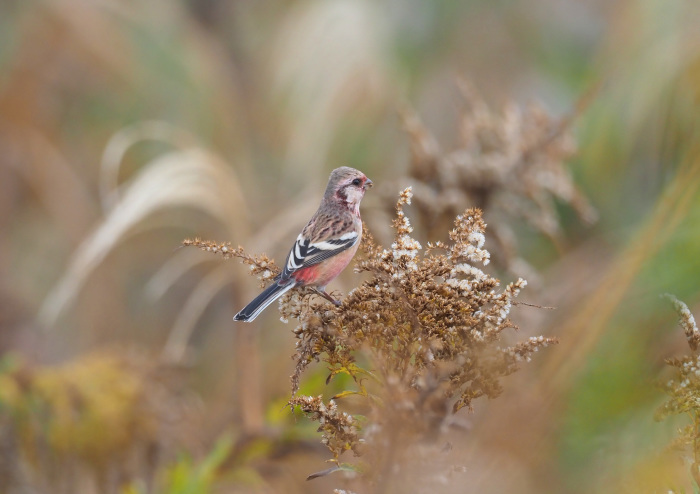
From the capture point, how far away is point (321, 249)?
1.54 metres

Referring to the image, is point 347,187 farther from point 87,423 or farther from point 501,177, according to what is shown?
point 87,423

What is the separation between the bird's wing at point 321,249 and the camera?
1.48 m

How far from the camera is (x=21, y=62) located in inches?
264

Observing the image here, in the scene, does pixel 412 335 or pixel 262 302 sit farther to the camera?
pixel 262 302

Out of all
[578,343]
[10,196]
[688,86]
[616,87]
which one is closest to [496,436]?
[578,343]

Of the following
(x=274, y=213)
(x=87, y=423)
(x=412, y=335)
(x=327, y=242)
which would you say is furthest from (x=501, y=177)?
(x=274, y=213)

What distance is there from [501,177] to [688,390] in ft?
6.15

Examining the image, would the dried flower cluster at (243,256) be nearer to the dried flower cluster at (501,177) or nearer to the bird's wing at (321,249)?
the bird's wing at (321,249)

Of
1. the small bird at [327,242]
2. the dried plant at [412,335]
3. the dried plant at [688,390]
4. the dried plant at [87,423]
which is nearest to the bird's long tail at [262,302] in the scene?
the small bird at [327,242]

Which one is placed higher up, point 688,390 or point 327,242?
point 327,242

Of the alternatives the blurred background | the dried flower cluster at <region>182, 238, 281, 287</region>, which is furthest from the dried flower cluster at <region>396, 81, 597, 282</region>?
the dried flower cluster at <region>182, 238, 281, 287</region>

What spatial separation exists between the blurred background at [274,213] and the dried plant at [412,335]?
0.13 meters

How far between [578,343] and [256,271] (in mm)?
826

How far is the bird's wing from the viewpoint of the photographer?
58.4 inches
